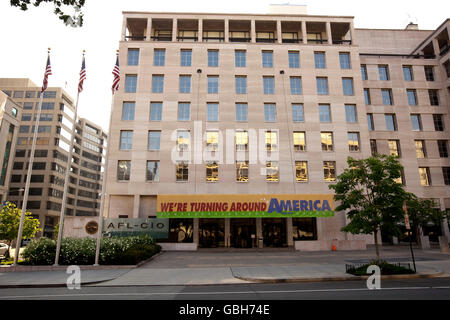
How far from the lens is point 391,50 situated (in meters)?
45.9

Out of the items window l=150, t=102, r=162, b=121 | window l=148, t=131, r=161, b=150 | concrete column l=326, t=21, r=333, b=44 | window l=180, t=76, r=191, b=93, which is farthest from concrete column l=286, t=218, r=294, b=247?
concrete column l=326, t=21, r=333, b=44

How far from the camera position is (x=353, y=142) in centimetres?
3503

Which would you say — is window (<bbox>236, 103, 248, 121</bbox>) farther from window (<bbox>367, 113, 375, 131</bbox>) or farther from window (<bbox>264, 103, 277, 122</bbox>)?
window (<bbox>367, 113, 375, 131</bbox>)

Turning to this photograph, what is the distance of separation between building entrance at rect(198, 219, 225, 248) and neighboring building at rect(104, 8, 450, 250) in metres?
0.12

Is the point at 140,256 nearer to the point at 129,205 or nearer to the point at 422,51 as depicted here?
the point at 129,205

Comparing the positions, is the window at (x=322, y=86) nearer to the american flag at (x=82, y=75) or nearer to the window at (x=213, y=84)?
the window at (x=213, y=84)

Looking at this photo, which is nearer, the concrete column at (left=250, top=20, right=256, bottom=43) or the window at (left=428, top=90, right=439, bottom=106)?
the concrete column at (left=250, top=20, right=256, bottom=43)

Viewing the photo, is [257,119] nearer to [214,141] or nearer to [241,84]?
[241,84]

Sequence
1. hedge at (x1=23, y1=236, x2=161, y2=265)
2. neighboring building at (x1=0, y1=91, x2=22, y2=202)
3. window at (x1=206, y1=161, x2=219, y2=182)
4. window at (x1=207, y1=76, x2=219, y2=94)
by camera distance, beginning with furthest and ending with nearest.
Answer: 1. neighboring building at (x1=0, y1=91, x2=22, y2=202)
2. window at (x1=207, y1=76, x2=219, y2=94)
3. window at (x1=206, y1=161, x2=219, y2=182)
4. hedge at (x1=23, y1=236, x2=161, y2=265)

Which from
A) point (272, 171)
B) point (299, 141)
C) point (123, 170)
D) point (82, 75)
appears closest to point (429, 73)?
point (299, 141)

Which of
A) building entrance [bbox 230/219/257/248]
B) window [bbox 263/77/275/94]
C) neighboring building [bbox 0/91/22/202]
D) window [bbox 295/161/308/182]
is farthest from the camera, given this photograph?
neighboring building [bbox 0/91/22/202]

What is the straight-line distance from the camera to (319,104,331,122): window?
3538 centimetres

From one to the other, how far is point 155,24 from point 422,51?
43546 mm

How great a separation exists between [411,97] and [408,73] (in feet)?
13.2
